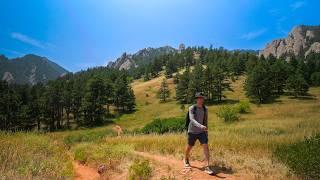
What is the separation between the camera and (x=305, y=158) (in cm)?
998

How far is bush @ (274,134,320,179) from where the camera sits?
9.46 meters

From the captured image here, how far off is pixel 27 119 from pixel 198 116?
288ft

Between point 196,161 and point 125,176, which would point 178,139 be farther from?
point 125,176

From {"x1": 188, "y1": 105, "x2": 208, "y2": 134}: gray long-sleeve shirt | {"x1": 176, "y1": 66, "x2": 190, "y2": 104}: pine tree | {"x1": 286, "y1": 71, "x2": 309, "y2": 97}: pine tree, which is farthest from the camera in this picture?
{"x1": 176, "y1": 66, "x2": 190, "y2": 104}: pine tree

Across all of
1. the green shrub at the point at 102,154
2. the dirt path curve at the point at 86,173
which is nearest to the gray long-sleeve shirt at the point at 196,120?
the green shrub at the point at 102,154

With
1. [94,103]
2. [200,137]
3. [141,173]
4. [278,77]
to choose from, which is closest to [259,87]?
[278,77]

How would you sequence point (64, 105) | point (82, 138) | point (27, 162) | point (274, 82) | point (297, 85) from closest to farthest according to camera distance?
1. point (27, 162)
2. point (82, 138)
3. point (297, 85)
4. point (274, 82)
5. point (64, 105)

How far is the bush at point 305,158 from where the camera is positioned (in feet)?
31.0

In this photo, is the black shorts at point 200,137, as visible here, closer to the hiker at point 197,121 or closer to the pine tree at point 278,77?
the hiker at point 197,121

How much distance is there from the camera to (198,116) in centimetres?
1086

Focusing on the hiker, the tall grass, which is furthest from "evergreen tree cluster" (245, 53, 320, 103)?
the tall grass

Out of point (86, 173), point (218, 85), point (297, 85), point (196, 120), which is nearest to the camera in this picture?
point (196, 120)

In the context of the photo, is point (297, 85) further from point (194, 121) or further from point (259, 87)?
point (194, 121)

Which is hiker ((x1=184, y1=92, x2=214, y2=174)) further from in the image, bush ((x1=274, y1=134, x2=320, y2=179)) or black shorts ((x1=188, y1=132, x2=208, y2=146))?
bush ((x1=274, y1=134, x2=320, y2=179))
